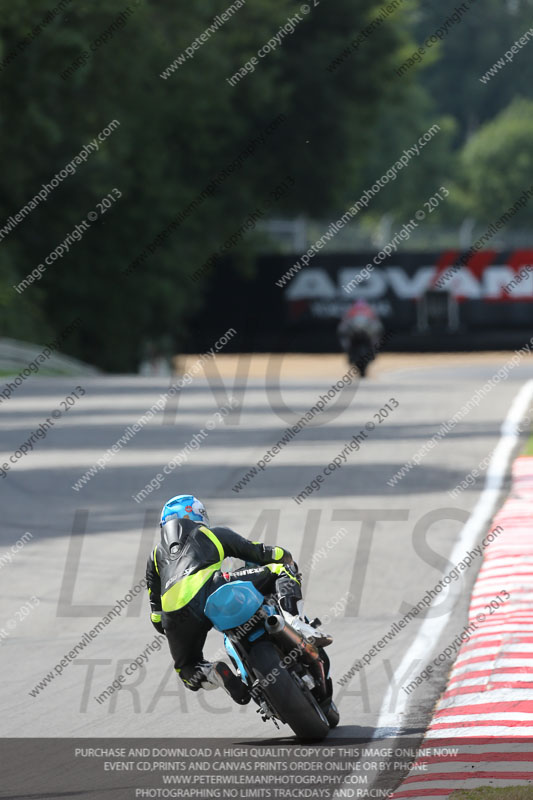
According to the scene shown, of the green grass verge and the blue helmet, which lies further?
the blue helmet

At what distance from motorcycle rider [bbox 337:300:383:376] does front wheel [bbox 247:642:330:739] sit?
84.3 ft

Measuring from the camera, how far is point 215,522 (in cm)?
1445

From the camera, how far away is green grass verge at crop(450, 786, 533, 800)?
6125 mm

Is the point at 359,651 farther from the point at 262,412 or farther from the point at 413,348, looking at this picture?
the point at 413,348

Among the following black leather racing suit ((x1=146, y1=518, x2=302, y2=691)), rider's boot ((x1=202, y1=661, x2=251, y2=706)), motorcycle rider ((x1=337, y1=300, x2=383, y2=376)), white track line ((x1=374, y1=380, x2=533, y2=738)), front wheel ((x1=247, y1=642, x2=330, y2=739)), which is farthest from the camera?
motorcycle rider ((x1=337, y1=300, x2=383, y2=376))

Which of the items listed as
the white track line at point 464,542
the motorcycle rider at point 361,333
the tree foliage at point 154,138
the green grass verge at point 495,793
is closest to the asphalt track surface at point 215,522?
the white track line at point 464,542

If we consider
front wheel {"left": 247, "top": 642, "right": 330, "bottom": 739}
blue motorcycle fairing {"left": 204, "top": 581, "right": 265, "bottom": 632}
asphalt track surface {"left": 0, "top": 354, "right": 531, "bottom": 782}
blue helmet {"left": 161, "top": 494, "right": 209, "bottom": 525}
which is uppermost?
blue helmet {"left": 161, "top": 494, "right": 209, "bottom": 525}

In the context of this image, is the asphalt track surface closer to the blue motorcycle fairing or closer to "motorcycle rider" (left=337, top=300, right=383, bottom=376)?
the blue motorcycle fairing

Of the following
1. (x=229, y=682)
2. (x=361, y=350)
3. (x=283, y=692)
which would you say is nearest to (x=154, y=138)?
(x=361, y=350)

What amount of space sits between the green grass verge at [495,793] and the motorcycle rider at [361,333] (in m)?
26.7

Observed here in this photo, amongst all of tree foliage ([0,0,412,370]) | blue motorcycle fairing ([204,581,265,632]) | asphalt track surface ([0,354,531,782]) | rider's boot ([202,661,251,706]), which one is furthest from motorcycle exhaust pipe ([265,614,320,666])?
tree foliage ([0,0,412,370])

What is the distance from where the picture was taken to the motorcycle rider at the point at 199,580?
7.56m

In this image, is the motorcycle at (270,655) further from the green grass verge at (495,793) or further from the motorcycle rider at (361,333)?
the motorcycle rider at (361,333)

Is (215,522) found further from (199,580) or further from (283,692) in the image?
(283,692)
